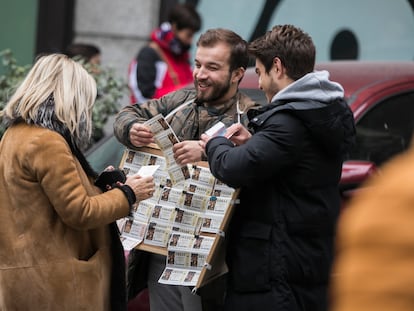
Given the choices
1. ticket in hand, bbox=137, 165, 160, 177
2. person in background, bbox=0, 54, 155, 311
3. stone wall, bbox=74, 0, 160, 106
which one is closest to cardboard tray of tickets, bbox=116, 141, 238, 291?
ticket in hand, bbox=137, 165, 160, 177

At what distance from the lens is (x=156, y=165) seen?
13.2 ft

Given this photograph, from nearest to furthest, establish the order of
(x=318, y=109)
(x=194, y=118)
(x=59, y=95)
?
(x=318, y=109), (x=59, y=95), (x=194, y=118)

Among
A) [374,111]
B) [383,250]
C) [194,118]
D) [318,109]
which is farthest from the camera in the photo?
[374,111]

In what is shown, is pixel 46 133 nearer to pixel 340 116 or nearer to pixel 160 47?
pixel 340 116

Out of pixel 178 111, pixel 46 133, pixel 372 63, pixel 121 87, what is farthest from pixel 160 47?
pixel 46 133

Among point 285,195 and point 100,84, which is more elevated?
point 285,195

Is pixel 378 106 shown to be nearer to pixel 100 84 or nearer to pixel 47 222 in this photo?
pixel 47 222

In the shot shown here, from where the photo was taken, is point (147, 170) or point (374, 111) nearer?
point (147, 170)

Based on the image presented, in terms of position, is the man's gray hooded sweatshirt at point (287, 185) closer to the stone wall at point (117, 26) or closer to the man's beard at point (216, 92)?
the man's beard at point (216, 92)

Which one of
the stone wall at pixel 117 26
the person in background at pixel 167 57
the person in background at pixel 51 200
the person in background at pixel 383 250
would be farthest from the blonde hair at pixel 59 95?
the stone wall at pixel 117 26

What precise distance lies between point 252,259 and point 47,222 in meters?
0.78

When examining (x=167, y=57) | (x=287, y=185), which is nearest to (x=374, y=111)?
(x=287, y=185)

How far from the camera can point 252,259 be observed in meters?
3.57

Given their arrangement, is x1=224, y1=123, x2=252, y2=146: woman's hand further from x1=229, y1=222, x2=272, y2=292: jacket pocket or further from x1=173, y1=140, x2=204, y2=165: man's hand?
x1=229, y1=222, x2=272, y2=292: jacket pocket
